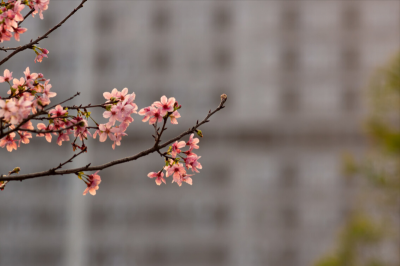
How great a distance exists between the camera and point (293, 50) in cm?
2909

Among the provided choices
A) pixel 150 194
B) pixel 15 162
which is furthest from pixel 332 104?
pixel 15 162

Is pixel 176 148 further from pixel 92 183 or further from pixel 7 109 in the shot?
pixel 7 109

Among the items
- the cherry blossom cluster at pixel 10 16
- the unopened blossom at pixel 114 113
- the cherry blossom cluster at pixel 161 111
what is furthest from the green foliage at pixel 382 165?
the cherry blossom cluster at pixel 10 16

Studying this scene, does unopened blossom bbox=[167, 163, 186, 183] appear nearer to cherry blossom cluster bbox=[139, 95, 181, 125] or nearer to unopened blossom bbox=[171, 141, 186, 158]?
unopened blossom bbox=[171, 141, 186, 158]

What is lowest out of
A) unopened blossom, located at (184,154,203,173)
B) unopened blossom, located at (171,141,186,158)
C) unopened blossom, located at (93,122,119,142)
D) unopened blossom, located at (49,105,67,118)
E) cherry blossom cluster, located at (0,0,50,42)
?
unopened blossom, located at (184,154,203,173)

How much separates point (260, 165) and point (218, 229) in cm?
579

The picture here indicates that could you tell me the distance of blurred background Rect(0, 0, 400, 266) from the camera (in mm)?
28344

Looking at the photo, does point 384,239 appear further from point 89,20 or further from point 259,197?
point 89,20

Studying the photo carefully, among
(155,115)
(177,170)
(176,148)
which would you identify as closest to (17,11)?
(155,115)

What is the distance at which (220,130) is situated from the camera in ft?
98.7

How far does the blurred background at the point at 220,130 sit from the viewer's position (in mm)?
28344

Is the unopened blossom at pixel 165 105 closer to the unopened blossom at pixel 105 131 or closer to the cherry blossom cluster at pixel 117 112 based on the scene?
the cherry blossom cluster at pixel 117 112

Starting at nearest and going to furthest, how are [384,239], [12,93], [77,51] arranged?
[12,93], [384,239], [77,51]

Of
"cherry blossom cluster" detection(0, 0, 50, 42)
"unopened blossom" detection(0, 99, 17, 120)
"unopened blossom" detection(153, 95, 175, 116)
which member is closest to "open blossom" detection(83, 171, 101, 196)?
"unopened blossom" detection(153, 95, 175, 116)
